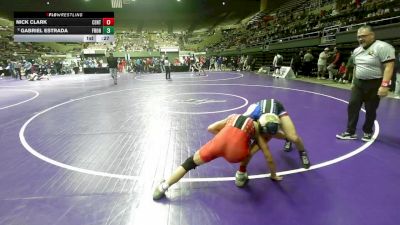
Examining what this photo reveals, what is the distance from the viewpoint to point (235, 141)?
10.4 feet

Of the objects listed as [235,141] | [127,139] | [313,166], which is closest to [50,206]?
[235,141]

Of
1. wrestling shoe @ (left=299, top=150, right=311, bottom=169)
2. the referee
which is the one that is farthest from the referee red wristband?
wrestling shoe @ (left=299, top=150, right=311, bottom=169)

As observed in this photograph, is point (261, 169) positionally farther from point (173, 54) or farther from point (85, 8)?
point (85, 8)

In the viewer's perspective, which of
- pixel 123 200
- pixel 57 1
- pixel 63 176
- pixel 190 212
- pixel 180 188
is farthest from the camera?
pixel 57 1

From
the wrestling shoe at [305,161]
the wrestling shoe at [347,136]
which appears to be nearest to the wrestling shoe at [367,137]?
the wrestling shoe at [347,136]

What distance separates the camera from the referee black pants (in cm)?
513

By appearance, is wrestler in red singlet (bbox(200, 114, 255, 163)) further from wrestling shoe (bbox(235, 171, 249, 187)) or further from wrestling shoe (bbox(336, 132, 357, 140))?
wrestling shoe (bbox(336, 132, 357, 140))

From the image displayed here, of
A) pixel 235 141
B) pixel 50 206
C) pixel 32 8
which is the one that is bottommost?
pixel 50 206

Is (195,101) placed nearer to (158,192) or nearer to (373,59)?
(373,59)

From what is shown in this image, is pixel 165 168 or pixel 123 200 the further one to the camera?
pixel 165 168

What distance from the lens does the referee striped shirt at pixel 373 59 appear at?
4844 millimetres

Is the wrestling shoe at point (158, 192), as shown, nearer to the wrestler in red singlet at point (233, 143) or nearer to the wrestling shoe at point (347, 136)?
the wrestler in red singlet at point (233, 143)

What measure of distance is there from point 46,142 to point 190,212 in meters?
3.83
